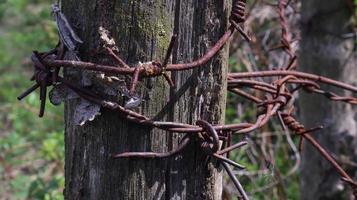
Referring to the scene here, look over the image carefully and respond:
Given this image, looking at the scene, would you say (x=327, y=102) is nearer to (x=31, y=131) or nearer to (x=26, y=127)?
(x=31, y=131)

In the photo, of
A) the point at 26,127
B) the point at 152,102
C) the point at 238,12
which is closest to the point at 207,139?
the point at 152,102

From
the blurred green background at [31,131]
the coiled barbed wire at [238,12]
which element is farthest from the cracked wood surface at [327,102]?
the coiled barbed wire at [238,12]

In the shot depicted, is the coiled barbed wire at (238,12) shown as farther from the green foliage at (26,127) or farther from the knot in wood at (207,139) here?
the green foliage at (26,127)

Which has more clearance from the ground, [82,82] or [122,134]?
[82,82]

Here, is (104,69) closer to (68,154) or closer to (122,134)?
(122,134)

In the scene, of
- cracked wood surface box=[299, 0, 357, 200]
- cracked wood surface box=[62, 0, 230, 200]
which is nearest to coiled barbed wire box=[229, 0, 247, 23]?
cracked wood surface box=[62, 0, 230, 200]

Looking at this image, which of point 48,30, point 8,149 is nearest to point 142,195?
point 8,149
